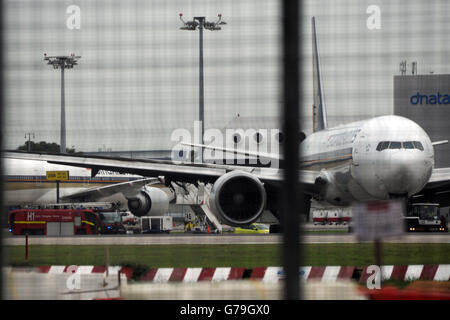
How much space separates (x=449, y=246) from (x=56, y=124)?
6.06 m

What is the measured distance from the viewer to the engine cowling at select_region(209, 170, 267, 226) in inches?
653

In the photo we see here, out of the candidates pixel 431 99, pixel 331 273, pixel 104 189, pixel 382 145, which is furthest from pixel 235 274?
pixel 104 189

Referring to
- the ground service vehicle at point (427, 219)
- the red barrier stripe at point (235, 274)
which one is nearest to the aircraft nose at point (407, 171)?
the ground service vehicle at point (427, 219)

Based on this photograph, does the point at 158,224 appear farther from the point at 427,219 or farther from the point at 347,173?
the point at 347,173

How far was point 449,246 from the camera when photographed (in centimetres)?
890

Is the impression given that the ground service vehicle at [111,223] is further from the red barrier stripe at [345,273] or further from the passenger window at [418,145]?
the red barrier stripe at [345,273]

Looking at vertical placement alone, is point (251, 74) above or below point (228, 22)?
Result: below

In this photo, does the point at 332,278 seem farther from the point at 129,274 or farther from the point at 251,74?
the point at 251,74

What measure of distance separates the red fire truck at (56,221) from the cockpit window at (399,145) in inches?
488

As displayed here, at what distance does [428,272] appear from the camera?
7977 mm

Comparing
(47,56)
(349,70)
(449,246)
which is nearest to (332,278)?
(449,246)

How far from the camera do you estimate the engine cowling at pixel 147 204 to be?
24.3 metres

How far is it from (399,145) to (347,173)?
6.15 feet

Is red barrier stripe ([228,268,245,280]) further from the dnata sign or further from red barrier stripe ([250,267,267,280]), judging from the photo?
the dnata sign
